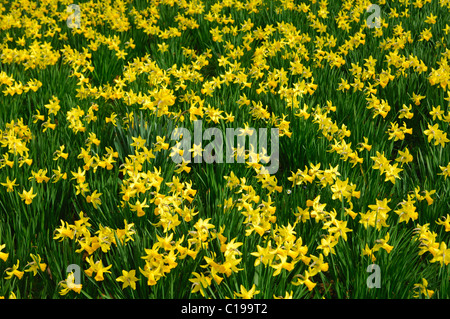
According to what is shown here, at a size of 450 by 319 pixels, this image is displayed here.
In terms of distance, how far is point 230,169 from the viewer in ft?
8.97

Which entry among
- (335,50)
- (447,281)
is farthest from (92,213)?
(335,50)

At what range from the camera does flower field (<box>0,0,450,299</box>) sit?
1.94m

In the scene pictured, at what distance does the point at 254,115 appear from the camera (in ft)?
10.8

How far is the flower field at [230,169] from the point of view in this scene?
6.37ft

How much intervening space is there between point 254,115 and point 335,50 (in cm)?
188

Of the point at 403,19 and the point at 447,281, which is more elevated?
the point at 403,19

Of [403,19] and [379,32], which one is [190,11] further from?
[403,19]

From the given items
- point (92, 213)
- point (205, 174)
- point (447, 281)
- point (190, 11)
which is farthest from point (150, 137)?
point (190, 11)

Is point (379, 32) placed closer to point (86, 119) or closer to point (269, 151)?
point (269, 151)

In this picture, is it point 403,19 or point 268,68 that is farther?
point 403,19
